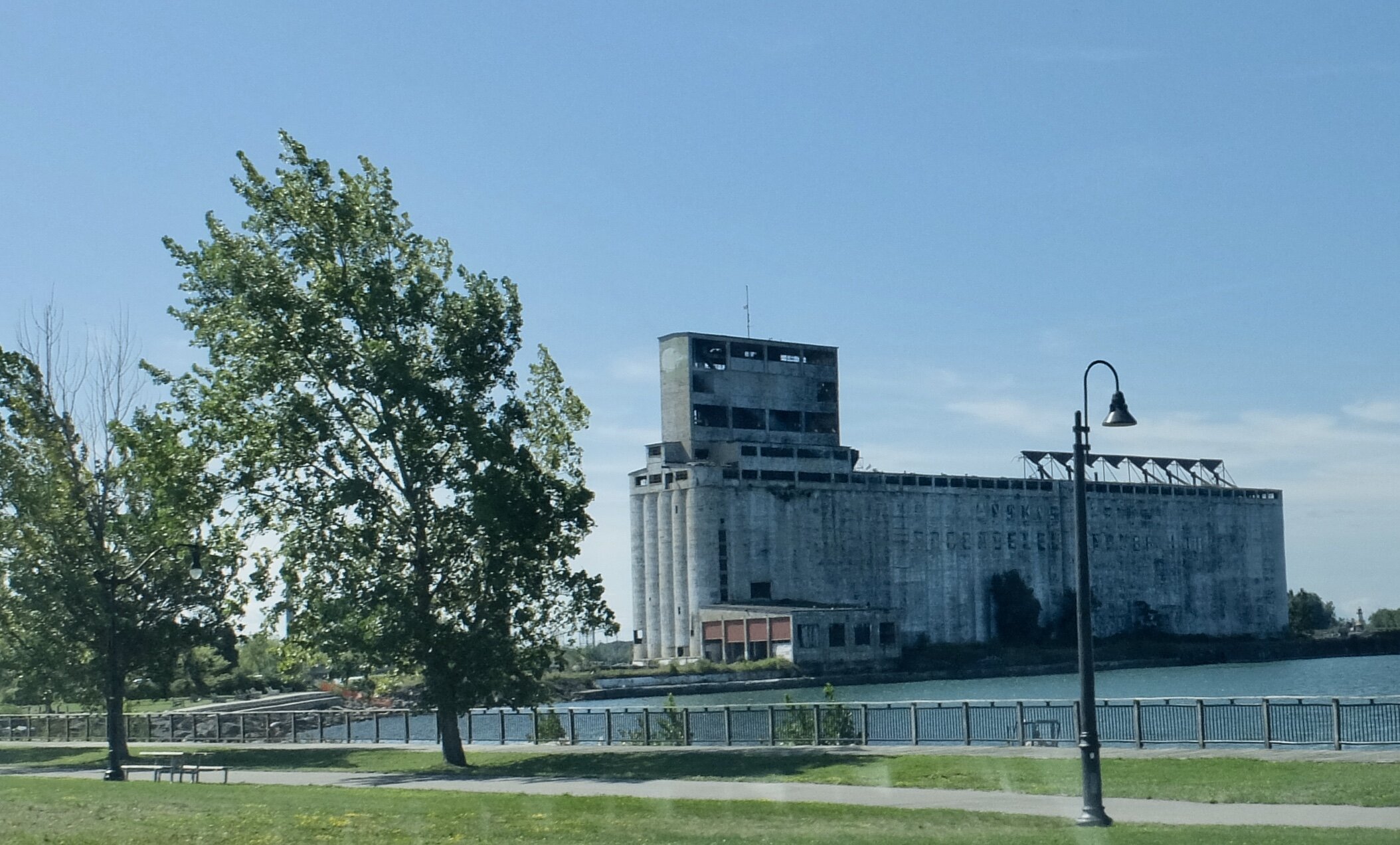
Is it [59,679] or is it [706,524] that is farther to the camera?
[706,524]

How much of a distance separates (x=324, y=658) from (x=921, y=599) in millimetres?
138684

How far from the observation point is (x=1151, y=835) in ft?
69.7

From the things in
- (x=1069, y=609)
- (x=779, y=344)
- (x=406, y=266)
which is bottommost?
(x=1069, y=609)

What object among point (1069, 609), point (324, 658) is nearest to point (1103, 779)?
point (324, 658)

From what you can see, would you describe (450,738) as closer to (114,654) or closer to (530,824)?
(114,654)

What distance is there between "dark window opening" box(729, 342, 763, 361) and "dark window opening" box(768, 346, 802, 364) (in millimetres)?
1444

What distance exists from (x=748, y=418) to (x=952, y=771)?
139 m

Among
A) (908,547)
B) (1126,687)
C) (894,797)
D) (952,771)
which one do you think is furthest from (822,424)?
(894,797)

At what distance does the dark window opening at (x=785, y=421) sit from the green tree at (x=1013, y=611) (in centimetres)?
3089

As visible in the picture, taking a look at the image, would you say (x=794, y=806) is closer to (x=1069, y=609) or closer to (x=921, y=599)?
(x=921, y=599)

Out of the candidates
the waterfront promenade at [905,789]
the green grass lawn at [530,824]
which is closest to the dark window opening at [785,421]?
the waterfront promenade at [905,789]

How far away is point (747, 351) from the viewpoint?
171 meters

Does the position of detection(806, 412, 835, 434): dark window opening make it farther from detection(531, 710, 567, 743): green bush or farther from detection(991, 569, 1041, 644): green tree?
detection(531, 710, 567, 743): green bush

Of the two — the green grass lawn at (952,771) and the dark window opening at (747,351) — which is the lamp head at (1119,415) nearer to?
the green grass lawn at (952,771)
